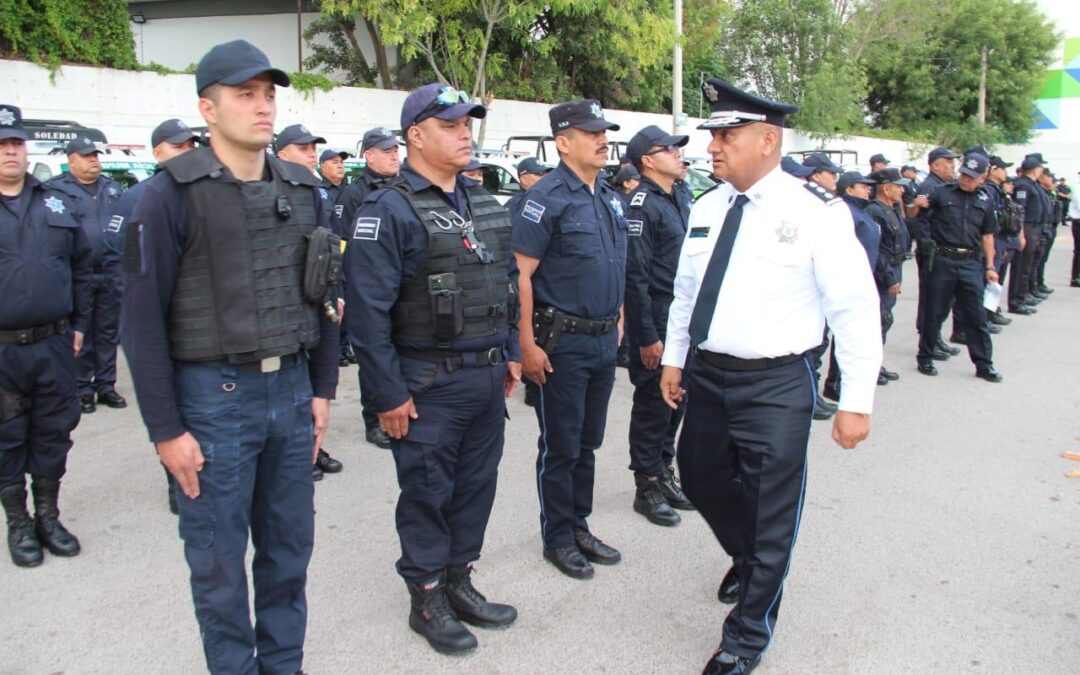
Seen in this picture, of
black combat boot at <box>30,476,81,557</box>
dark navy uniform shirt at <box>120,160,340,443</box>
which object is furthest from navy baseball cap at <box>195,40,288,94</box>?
black combat boot at <box>30,476,81,557</box>

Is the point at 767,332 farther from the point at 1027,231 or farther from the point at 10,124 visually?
the point at 1027,231

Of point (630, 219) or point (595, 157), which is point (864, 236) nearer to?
point (630, 219)

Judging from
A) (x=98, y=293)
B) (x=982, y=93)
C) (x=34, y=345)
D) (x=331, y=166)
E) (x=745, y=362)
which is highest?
(x=982, y=93)

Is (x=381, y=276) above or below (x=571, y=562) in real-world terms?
above

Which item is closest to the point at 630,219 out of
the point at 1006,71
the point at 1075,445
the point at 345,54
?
the point at 1075,445

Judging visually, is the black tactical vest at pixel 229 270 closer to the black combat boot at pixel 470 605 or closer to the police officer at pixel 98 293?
the black combat boot at pixel 470 605

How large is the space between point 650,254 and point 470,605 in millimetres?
2100

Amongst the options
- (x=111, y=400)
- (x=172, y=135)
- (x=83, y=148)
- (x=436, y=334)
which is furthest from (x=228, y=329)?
(x=83, y=148)

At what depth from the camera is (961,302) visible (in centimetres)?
776

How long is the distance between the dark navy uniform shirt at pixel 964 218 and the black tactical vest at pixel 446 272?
20.0 feet

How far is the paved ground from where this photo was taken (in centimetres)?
316

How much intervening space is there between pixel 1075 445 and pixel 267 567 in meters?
5.44

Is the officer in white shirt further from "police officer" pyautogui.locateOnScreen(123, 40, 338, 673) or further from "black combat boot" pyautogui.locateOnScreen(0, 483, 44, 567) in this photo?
"black combat boot" pyautogui.locateOnScreen(0, 483, 44, 567)

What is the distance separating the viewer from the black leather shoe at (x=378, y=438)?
5656mm
